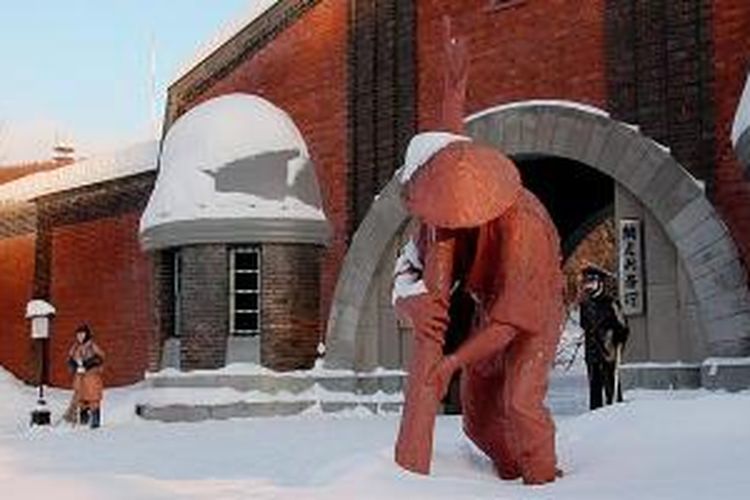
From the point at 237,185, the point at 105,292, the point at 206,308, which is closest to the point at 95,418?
the point at 206,308

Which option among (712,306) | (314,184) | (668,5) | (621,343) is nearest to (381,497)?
(621,343)

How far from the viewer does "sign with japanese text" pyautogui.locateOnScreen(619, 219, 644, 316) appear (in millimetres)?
12633

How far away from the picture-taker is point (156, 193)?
55.9ft

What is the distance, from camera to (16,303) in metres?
24.6

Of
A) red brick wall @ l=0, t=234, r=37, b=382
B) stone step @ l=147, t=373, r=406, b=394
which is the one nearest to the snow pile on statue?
stone step @ l=147, t=373, r=406, b=394

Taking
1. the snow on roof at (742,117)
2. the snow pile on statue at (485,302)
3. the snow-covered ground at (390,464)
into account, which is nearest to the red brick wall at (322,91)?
the snow-covered ground at (390,464)

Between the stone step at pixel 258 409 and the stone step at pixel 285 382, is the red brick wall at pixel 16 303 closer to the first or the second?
the stone step at pixel 285 382

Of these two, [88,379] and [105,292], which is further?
[105,292]

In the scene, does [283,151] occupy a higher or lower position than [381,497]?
higher

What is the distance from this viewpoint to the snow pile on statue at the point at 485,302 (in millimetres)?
6516

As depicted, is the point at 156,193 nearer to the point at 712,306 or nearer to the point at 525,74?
the point at 525,74

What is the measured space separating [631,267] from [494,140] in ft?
7.89

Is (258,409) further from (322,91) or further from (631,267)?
(631,267)

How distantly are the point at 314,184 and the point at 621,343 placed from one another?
6406 mm
